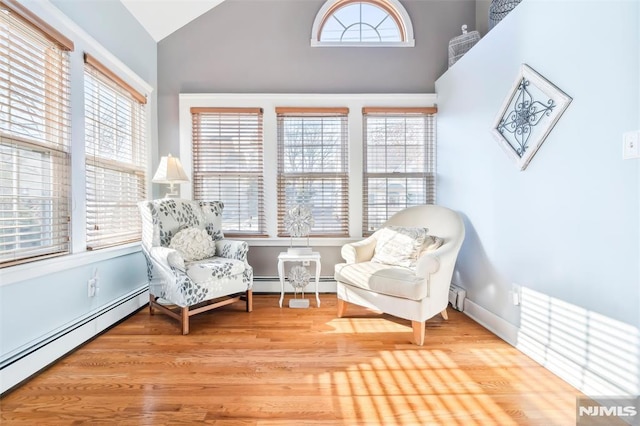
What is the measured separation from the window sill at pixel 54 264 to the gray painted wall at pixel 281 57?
139cm

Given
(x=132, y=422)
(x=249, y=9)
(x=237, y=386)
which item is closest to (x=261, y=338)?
(x=237, y=386)

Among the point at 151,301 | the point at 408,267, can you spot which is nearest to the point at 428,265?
the point at 408,267

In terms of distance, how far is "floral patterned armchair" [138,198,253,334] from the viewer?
90.0 inches

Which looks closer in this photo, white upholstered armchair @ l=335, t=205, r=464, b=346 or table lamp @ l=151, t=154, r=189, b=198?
white upholstered armchair @ l=335, t=205, r=464, b=346

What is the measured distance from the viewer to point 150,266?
250 cm

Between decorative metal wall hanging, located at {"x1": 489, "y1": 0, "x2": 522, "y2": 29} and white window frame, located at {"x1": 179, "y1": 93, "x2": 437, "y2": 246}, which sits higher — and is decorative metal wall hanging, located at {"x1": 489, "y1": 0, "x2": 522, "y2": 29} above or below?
above

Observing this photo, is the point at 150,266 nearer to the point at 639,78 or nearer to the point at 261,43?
the point at 261,43

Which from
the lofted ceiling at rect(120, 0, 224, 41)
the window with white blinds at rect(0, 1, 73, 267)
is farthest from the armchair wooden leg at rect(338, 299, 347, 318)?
the lofted ceiling at rect(120, 0, 224, 41)

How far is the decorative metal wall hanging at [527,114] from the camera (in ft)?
5.69

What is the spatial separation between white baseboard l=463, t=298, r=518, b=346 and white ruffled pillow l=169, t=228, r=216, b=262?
2.43m

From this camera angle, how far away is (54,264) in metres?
1.85

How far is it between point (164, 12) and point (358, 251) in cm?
312

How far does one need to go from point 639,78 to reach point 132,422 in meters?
2.80

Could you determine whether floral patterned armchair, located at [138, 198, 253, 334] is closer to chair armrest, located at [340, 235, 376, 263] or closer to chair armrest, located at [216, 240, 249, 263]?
chair armrest, located at [216, 240, 249, 263]
